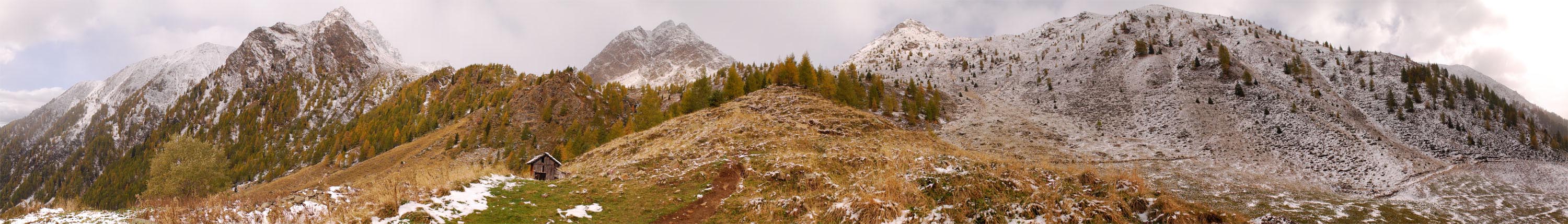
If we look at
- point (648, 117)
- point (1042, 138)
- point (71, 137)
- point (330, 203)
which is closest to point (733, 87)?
point (648, 117)

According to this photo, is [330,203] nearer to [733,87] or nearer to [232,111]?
[733,87]

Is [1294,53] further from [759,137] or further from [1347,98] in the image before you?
[759,137]

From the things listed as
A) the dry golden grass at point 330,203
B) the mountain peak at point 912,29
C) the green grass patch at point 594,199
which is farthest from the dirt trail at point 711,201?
the mountain peak at point 912,29

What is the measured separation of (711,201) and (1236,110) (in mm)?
46895

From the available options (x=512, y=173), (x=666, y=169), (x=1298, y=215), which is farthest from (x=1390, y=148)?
(x=512, y=173)

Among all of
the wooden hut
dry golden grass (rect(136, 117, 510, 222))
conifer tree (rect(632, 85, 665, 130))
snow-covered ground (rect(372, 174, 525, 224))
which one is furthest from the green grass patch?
conifer tree (rect(632, 85, 665, 130))

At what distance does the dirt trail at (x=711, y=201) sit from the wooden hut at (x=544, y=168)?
8.17 metres

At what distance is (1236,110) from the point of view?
44188mm

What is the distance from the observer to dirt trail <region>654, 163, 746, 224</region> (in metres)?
15.0

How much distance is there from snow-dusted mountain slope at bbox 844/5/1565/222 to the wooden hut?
1041 inches

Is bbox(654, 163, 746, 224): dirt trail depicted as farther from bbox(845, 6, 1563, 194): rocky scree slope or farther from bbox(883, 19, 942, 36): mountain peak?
bbox(883, 19, 942, 36): mountain peak

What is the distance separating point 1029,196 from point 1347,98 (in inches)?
1935

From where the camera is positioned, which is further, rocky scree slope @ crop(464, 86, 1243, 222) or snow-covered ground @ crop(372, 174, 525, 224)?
rocky scree slope @ crop(464, 86, 1243, 222)

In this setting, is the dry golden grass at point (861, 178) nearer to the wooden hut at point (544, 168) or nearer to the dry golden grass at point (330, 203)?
the wooden hut at point (544, 168)
